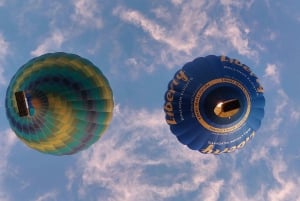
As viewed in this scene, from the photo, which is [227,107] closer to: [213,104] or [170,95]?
[213,104]

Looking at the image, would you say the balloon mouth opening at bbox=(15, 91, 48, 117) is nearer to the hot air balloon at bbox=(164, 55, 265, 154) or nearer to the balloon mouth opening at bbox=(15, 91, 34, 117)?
the balloon mouth opening at bbox=(15, 91, 34, 117)

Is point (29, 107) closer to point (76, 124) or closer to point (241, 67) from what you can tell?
point (76, 124)

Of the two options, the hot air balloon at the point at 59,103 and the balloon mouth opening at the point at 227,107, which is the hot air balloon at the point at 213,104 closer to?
the balloon mouth opening at the point at 227,107

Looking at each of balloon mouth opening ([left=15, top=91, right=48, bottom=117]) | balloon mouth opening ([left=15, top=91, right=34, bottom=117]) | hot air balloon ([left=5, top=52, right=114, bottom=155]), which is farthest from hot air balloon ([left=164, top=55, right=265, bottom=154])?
balloon mouth opening ([left=15, top=91, right=34, bottom=117])

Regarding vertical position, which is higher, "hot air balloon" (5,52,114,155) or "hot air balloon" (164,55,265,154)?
"hot air balloon" (164,55,265,154)

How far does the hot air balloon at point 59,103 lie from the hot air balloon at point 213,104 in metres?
3.77

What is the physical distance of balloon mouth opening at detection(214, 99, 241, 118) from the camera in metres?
25.2

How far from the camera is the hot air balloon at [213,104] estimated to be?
2544 cm

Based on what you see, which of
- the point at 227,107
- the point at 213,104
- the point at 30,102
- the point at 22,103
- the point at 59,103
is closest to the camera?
the point at 22,103

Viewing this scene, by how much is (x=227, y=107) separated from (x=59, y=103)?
330 inches

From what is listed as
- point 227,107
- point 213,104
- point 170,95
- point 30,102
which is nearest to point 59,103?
point 30,102

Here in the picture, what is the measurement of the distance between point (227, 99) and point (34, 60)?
10.1 meters

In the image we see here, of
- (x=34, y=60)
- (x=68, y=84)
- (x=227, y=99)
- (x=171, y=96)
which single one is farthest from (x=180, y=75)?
(x=34, y=60)

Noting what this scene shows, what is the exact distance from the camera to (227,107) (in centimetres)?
2519
